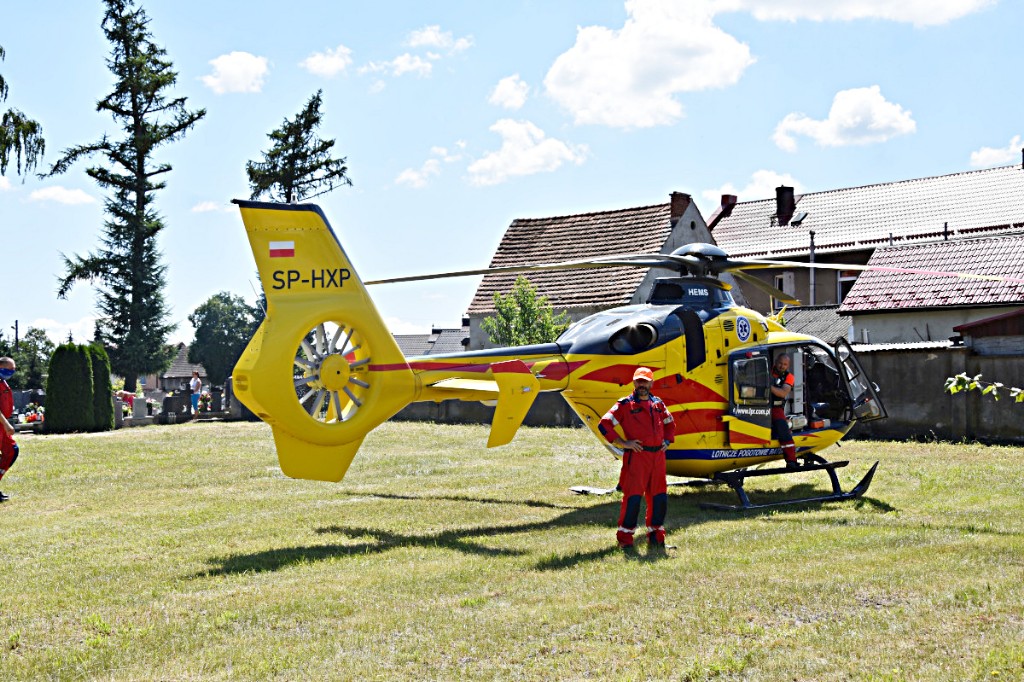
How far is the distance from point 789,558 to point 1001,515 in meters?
3.80

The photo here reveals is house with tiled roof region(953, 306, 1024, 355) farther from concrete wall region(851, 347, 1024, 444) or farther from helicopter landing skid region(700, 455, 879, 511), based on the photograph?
helicopter landing skid region(700, 455, 879, 511)

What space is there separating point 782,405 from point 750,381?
573 millimetres

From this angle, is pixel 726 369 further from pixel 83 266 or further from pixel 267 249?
pixel 83 266

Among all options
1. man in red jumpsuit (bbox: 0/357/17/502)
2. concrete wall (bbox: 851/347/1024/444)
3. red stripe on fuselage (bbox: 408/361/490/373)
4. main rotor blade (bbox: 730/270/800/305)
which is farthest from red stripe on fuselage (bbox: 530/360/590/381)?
concrete wall (bbox: 851/347/1024/444)

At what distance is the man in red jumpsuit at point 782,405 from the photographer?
1351cm

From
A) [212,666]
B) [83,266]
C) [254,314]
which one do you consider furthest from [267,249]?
[254,314]

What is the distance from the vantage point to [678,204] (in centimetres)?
4153

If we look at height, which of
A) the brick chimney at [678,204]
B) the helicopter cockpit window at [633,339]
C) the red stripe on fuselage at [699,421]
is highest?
the brick chimney at [678,204]

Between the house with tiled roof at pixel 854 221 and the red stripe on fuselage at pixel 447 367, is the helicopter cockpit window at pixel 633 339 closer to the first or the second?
the red stripe on fuselage at pixel 447 367

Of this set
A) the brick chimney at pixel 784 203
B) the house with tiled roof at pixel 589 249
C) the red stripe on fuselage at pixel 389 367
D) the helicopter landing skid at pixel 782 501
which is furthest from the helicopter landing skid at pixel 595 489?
the brick chimney at pixel 784 203

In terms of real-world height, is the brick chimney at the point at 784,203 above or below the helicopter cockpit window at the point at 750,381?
above

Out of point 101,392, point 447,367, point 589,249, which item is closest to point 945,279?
point 589,249

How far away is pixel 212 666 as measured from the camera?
6.38m

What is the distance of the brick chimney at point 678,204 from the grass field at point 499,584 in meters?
26.4
